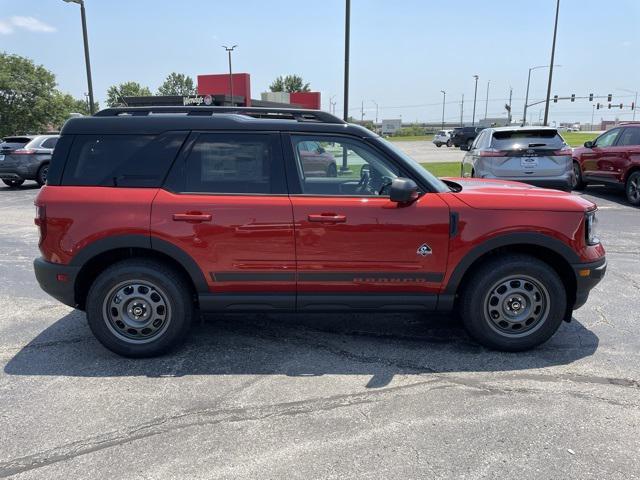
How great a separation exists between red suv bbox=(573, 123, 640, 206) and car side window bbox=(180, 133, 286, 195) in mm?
10138

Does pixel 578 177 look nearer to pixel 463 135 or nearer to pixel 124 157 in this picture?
pixel 124 157

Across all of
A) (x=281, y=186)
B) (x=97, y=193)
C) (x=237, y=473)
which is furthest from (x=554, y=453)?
(x=97, y=193)

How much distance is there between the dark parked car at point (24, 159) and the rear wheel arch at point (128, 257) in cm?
1364

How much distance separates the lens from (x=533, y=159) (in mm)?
9586

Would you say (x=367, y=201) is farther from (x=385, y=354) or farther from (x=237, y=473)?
(x=237, y=473)

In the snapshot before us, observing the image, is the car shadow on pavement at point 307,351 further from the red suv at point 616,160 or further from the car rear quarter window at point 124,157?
the red suv at point 616,160

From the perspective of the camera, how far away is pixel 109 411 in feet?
10.7

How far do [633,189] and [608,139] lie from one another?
1576 millimetres

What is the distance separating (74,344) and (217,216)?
1.77m

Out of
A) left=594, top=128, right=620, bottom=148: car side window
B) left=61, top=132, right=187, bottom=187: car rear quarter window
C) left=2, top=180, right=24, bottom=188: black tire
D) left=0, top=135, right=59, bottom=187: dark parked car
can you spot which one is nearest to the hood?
left=61, top=132, right=187, bottom=187: car rear quarter window

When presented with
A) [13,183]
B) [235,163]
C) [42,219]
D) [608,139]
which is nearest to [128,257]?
[42,219]

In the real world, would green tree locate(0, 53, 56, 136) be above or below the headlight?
above

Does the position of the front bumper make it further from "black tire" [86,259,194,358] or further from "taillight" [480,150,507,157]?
"taillight" [480,150,507,157]

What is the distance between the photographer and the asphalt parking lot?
2.72 m
